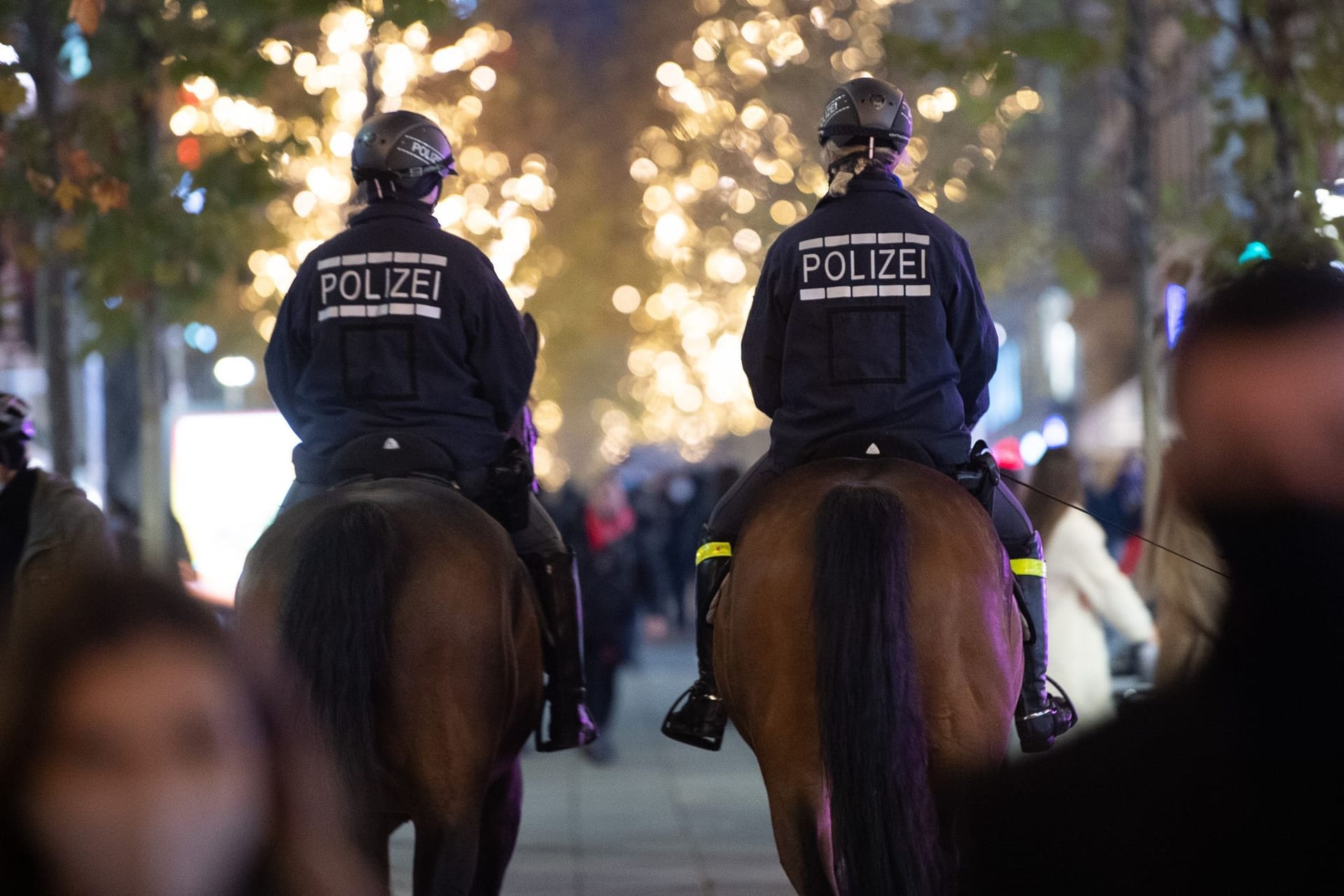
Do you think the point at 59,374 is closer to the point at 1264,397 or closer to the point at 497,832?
the point at 497,832

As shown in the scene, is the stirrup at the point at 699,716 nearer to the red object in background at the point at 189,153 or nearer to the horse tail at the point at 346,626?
the horse tail at the point at 346,626

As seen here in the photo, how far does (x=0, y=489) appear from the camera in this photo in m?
8.12

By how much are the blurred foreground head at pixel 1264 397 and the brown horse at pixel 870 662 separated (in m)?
3.31

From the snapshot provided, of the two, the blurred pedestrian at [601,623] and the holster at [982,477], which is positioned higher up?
the holster at [982,477]

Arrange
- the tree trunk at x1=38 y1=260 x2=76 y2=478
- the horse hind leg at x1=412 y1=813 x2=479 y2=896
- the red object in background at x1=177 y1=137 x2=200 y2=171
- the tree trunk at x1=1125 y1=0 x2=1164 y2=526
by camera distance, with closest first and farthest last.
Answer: the horse hind leg at x1=412 y1=813 x2=479 y2=896, the tree trunk at x1=38 y1=260 x2=76 y2=478, the red object in background at x1=177 y1=137 x2=200 y2=171, the tree trunk at x1=1125 y1=0 x2=1164 y2=526

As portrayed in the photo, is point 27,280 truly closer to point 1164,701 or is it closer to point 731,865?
point 731,865

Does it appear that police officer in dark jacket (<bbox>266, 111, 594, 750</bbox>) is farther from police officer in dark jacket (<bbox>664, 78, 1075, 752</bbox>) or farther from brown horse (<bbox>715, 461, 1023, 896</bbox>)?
brown horse (<bbox>715, 461, 1023, 896</bbox>)

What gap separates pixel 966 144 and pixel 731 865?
21.4 meters

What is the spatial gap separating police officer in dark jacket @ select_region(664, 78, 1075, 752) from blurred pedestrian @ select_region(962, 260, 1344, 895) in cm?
420

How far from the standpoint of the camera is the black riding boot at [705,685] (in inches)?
237

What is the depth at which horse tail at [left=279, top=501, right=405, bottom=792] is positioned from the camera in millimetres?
5496

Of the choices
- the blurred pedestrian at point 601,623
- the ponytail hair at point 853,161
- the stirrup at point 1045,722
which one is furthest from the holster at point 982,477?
the blurred pedestrian at point 601,623

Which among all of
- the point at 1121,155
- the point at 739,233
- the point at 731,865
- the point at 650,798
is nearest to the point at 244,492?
the point at 650,798

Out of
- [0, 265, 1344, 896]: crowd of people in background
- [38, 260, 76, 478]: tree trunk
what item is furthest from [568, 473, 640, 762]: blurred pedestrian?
[0, 265, 1344, 896]: crowd of people in background
